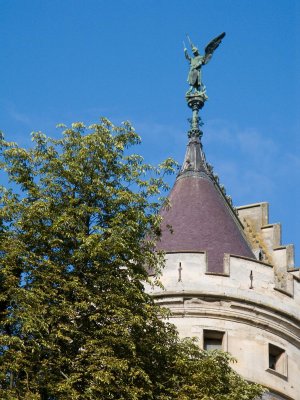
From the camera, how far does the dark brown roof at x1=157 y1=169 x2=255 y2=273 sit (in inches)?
1096

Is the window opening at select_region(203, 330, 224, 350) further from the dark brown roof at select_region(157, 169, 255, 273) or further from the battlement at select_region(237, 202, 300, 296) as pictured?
the battlement at select_region(237, 202, 300, 296)

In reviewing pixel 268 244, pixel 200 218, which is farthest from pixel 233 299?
pixel 268 244

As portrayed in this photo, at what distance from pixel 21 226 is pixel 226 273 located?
22.8ft

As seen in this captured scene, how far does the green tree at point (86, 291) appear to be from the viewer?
19.3 meters

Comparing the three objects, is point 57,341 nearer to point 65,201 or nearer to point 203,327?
point 65,201

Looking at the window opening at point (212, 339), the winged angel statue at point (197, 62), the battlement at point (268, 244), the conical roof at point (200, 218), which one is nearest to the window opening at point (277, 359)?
the window opening at point (212, 339)

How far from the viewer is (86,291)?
66.4ft

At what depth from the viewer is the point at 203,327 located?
85.3 feet

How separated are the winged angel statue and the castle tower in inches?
216

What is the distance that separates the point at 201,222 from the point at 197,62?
6.63 meters

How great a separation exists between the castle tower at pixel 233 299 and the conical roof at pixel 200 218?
0.03m

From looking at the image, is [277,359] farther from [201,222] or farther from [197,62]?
[197,62]

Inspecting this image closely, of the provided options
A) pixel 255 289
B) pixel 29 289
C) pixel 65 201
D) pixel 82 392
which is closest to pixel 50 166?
pixel 65 201

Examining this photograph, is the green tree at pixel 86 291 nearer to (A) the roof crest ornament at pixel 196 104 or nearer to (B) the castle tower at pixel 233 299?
(B) the castle tower at pixel 233 299
